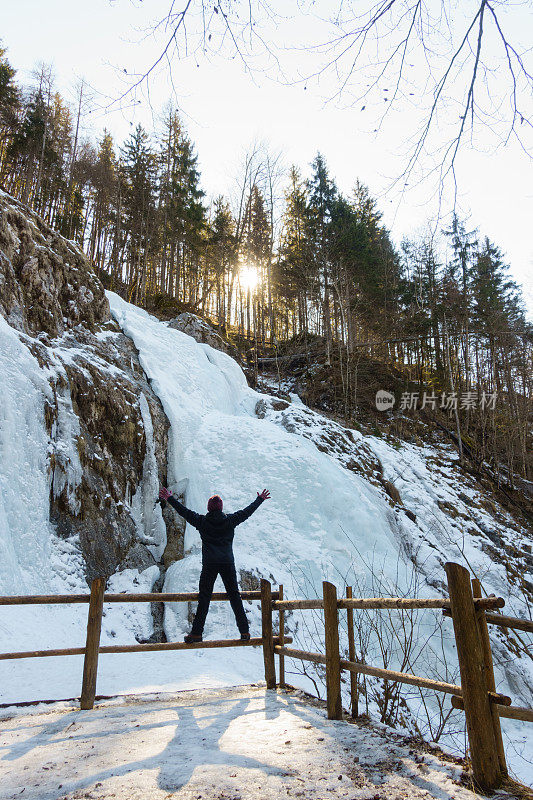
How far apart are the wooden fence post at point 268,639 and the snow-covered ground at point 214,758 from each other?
916 millimetres

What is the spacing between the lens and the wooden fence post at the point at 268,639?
473 cm

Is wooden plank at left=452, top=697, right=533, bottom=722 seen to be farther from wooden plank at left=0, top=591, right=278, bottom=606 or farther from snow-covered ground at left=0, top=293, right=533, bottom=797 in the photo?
wooden plank at left=0, top=591, right=278, bottom=606

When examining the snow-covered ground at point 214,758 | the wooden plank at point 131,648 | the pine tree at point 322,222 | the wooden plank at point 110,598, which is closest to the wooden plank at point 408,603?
the snow-covered ground at point 214,758

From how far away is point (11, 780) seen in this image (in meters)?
2.32

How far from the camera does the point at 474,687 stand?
225 cm

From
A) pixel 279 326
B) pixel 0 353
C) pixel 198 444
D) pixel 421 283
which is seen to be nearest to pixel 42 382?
pixel 0 353

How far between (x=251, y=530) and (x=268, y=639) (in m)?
5.04

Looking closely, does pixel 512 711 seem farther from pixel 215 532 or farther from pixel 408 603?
pixel 215 532

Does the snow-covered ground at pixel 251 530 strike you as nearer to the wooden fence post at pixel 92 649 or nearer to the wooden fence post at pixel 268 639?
the wooden fence post at pixel 268 639

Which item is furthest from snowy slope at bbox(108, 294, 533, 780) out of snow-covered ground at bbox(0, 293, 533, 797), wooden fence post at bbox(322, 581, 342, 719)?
wooden fence post at bbox(322, 581, 342, 719)

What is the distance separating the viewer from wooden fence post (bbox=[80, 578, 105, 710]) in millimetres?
Answer: 4012

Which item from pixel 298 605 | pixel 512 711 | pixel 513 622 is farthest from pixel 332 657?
pixel 513 622

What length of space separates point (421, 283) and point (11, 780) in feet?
86.4

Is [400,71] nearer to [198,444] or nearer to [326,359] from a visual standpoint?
[198,444]
